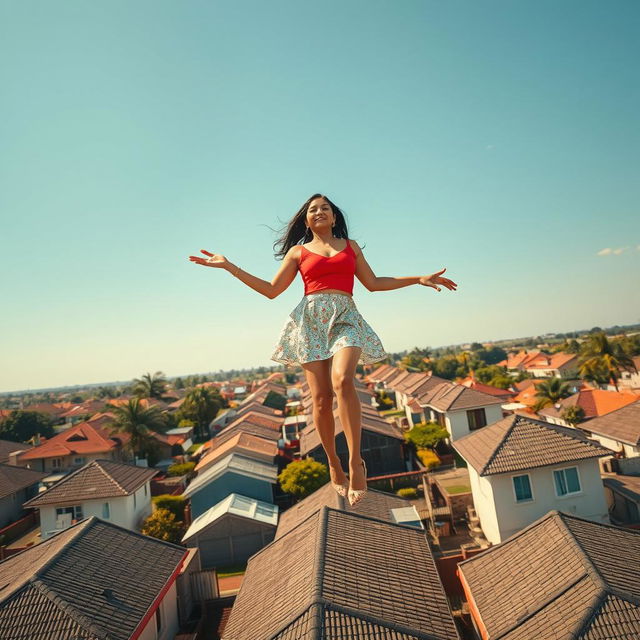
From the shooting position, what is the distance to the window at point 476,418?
37.1 meters

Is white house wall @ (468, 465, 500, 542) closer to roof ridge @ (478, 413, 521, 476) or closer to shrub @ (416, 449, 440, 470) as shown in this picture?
roof ridge @ (478, 413, 521, 476)

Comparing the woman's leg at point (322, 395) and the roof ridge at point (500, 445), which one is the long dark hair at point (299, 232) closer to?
the woman's leg at point (322, 395)

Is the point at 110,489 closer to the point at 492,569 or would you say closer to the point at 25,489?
the point at 25,489

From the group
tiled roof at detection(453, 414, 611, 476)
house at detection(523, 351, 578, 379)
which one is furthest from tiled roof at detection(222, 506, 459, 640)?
house at detection(523, 351, 578, 379)

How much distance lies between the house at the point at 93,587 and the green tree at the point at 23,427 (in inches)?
2168

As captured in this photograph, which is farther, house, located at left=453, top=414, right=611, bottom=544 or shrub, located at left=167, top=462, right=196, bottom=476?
shrub, located at left=167, top=462, right=196, bottom=476

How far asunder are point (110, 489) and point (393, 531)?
2107cm

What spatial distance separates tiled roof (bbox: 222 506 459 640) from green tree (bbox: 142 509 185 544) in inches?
418

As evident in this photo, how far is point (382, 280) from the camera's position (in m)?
4.40

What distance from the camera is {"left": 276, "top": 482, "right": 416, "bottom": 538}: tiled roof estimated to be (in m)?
19.4

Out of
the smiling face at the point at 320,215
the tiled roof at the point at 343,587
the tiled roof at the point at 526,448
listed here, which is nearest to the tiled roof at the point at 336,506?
the tiled roof at the point at 343,587

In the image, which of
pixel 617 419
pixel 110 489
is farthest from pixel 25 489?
pixel 617 419

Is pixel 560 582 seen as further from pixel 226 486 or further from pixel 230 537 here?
pixel 226 486

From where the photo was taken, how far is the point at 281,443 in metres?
43.9
